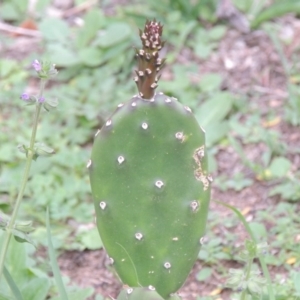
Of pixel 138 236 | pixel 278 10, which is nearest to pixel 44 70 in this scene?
pixel 138 236

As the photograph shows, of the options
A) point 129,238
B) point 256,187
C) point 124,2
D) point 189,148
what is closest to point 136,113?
point 189,148

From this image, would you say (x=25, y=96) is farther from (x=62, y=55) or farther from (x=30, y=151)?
(x=62, y=55)

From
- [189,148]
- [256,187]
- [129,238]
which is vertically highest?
[189,148]

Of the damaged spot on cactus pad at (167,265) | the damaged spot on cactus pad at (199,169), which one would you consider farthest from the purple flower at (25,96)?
the damaged spot on cactus pad at (167,265)

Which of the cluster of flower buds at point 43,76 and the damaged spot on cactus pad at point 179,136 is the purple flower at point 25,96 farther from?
the damaged spot on cactus pad at point 179,136

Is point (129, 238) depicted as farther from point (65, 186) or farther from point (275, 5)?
point (275, 5)

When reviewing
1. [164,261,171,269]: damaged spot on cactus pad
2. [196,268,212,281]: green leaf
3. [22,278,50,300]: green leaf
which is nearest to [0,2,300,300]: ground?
[196,268,212,281]: green leaf

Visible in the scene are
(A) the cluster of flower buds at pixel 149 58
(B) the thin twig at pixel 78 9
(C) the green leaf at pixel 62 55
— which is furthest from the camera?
(B) the thin twig at pixel 78 9
